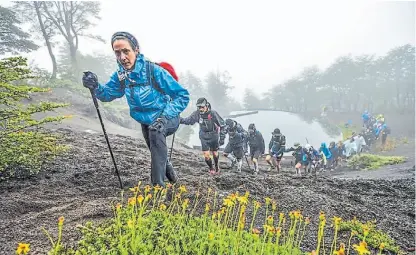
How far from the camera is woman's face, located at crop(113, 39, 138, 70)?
357cm

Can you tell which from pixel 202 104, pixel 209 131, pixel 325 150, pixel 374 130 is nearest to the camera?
pixel 202 104

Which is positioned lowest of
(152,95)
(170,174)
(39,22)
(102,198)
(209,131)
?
(102,198)

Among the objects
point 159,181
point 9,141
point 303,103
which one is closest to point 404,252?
point 159,181

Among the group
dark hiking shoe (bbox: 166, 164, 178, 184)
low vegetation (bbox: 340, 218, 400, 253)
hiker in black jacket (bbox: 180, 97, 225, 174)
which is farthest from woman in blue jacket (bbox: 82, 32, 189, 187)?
hiker in black jacket (bbox: 180, 97, 225, 174)

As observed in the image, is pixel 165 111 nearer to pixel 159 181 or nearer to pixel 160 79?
pixel 160 79

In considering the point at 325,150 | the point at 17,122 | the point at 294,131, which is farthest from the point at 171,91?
the point at 294,131

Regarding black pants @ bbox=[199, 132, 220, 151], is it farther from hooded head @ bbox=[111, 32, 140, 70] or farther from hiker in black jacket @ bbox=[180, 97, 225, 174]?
hooded head @ bbox=[111, 32, 140, 70]

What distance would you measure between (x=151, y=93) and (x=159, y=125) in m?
0.42

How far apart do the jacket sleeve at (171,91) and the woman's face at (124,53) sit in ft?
1.01

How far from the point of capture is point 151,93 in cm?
373

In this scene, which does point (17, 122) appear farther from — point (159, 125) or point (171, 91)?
point (171, 91)

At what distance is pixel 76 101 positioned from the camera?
2317cm

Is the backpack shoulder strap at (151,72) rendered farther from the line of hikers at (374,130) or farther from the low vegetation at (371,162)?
the line of hikers at (374,130)

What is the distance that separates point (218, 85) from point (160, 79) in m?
55.6
